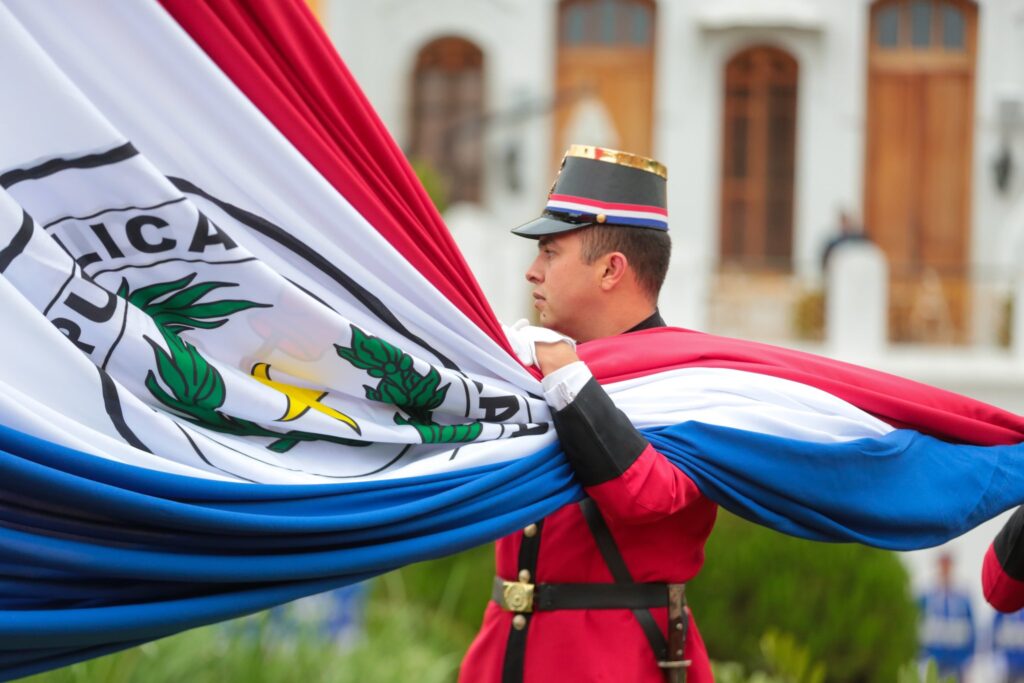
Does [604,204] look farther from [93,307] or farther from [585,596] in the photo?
[93,307]

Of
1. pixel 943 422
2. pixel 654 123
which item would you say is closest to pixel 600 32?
pixel 654 123

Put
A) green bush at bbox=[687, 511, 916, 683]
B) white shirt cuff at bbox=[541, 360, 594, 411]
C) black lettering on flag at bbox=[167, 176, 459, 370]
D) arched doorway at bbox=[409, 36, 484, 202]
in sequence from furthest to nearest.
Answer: arched doorway at bbox=[409, 36, 484, 202]
green bush at bbox=[687, 511, 916, 683]
white shirt cuff at bbox=[541, 360, 594, 411]
black lettering on flag at bbox=[167, 176, 459, 370]

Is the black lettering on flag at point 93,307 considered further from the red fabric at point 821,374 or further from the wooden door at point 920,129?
the wooden door at point 920,129

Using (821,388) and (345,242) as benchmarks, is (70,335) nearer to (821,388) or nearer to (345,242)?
(345,242)

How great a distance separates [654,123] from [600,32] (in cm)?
115

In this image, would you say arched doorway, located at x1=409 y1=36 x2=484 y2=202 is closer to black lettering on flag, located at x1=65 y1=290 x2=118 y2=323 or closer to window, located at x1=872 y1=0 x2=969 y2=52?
window, located at x1=872 y1=0 x2=969 y2=52

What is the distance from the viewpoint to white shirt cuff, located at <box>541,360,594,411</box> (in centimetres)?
319

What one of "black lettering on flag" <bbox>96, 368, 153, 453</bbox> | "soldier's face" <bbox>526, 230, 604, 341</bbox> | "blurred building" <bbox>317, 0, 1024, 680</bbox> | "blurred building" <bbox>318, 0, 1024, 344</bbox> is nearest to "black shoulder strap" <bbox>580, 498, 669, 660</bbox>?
"soldier's face" <bbox>526, 230, 604, 341</bbox>

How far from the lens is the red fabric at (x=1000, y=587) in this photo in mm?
3758

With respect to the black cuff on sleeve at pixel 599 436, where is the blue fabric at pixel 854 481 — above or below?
below

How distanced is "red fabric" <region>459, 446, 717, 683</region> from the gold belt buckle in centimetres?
3

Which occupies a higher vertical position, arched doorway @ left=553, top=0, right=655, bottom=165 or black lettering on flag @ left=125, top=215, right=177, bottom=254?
arched doorway @ left=553, top=0, right=655, bottom=165

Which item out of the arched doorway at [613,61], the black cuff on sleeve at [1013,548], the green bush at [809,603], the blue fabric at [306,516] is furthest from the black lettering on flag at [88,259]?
the arched doorway at [613,61]

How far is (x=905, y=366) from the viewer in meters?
12.7
